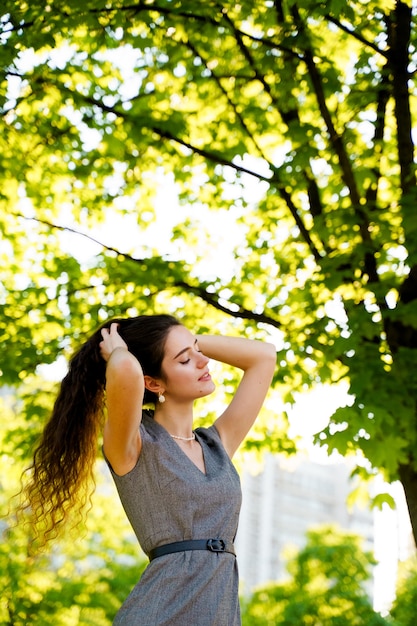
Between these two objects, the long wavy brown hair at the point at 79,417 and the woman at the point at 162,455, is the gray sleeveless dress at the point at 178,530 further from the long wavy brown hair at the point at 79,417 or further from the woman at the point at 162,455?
the long wavy brown hair at the point at 79,417

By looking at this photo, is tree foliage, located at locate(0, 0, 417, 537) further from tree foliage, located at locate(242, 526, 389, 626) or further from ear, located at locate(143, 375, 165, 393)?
tree foliage, located at locate(242, 526, 389, 626)

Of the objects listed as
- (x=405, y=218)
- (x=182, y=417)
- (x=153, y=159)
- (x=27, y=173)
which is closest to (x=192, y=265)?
(x=153, y=159)

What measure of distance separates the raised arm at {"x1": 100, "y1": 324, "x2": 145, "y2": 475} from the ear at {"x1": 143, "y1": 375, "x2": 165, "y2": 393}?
0.22 m

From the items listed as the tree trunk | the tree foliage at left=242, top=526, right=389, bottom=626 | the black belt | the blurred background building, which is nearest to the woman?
the black belt

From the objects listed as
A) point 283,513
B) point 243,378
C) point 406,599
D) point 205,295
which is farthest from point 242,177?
point 283,513

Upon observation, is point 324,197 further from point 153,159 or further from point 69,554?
point 69,554

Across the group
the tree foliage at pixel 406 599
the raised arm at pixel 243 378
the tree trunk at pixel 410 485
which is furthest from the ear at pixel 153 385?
the tree foliage at pixel 406 599

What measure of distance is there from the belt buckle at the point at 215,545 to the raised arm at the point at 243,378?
480 mm

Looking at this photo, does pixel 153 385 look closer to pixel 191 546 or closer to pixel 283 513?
pixel 191 546

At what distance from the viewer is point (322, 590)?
10.6m

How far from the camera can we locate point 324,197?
6.41 metres

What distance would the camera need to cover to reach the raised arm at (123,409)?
252 cm

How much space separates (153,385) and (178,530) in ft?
1.57

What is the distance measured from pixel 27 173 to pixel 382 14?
112 inches
